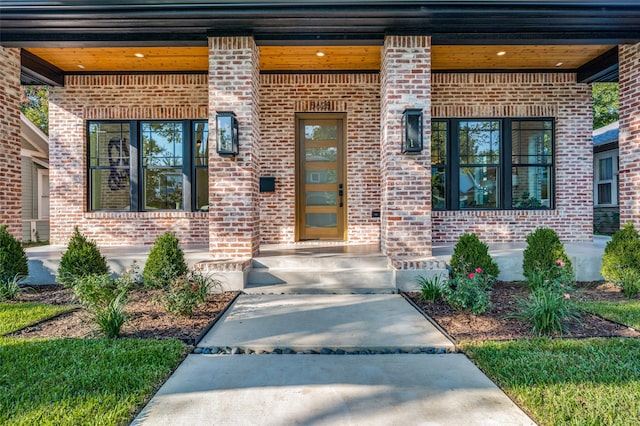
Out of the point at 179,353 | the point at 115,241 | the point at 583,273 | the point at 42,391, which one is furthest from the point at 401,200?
the point at 115,241

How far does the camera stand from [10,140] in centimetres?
555

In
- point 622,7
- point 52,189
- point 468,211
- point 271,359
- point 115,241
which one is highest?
point 622,7

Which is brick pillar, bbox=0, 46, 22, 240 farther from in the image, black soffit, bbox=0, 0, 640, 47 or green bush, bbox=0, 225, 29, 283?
green bush, bbox=0, 225, 29, 283

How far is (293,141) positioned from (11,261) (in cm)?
472

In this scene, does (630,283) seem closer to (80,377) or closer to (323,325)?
(323,325)

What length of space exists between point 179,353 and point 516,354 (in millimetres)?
2675

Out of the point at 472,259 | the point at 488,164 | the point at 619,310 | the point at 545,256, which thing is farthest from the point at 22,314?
the point at 488,164

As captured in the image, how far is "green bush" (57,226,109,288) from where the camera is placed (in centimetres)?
464

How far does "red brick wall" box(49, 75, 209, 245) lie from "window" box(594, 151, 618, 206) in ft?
42.4

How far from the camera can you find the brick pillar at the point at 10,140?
5.43 m

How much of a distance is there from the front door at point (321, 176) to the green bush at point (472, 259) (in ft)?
9.26

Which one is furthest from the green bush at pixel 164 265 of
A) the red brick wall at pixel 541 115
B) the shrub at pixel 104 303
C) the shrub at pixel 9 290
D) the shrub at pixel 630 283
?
the shrub at pixel 630 283

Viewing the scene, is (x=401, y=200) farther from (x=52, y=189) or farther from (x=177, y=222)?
(x=52, y=189)

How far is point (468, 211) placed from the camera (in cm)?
711
